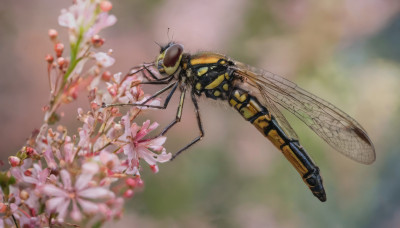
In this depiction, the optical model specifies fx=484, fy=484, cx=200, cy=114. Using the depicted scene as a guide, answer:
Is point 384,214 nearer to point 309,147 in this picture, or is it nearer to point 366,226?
point 366,226

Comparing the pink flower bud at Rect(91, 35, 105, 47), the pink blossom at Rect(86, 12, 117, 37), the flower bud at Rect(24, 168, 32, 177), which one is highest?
the pink blossom at Rect(86, 12, 117, 37)

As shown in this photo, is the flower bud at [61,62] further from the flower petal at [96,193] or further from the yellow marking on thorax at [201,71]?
the yellow marking on thorax at [201,71]

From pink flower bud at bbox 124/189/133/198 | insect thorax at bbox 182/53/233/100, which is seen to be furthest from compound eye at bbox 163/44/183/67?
pink flower bud at bbox 124/189/133/198

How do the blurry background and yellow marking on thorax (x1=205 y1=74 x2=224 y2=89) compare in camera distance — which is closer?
yellow marking on thorax (x1=205 y1=74 x2=224 y2=89)

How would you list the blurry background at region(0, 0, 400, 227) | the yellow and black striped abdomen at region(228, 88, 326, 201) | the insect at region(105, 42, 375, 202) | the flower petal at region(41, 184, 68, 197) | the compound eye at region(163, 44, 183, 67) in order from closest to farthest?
the flower petal at region(41, 184, 68, 197), the compound eye at region(163, 44, 183, 67), the insect at region(105, 42, 375, 202), the yellow and black striped abdomen at region(228, 88, 326, 201), the blurry background at region(0, 0, 400, 227)

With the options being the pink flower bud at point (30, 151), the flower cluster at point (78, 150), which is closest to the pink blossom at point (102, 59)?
the flower cluster at point (78, 150)

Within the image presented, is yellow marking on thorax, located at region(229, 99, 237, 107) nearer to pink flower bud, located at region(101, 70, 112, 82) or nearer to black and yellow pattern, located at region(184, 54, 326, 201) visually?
black and yellow pattern, located at region(184, 54, 326, 201)

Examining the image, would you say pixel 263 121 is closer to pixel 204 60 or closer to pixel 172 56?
pixel 204 60
